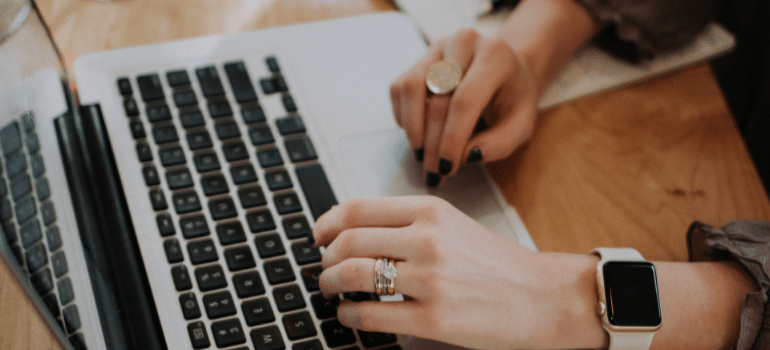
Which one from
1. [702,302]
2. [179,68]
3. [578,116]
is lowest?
[702,302]

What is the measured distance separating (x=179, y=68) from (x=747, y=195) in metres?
0.58

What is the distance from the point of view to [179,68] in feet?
1.86

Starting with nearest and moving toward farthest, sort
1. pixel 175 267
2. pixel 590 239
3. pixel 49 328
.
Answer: pixel 49 328 → pixel 175 267 → pixel 590 239

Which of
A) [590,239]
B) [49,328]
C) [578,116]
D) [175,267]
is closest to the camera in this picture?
[49,328]

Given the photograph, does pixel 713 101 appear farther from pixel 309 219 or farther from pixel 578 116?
pixel 309 219

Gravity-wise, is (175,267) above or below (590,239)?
above

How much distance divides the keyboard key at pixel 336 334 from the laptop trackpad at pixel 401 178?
0.13 m

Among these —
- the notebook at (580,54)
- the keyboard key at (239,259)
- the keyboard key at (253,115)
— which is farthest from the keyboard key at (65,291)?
the notebook at (580,54)

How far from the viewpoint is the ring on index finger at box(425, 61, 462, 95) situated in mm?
538

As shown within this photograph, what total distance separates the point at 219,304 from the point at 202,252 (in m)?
0.05

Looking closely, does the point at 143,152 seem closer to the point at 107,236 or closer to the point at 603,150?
the point at 107,236

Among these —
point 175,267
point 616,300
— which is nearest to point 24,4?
point 175,267

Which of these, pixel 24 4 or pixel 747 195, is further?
pixel 747 195

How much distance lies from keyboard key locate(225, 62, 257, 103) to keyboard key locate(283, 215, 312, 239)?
141mm
